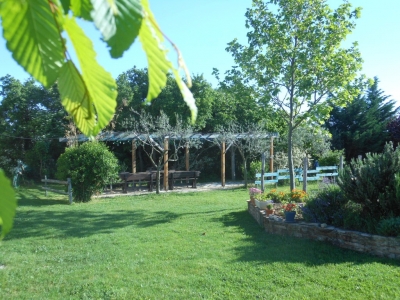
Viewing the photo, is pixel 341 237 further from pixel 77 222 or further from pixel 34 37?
pixel 34 37

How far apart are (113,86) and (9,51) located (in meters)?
0.11

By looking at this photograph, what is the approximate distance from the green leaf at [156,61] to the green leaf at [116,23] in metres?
0.06

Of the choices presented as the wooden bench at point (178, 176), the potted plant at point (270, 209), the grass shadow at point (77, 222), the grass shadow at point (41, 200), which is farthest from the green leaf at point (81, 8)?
the wooden bench at point (178, 176)

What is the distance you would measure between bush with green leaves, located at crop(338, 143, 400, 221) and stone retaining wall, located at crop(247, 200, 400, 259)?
1.82 feet

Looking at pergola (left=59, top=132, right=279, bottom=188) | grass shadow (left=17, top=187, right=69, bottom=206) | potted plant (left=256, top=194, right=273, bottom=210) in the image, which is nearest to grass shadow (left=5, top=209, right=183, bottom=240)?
grass shadow (left=17, top=187, right=69, bottom=206)

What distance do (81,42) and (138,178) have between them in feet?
49.0

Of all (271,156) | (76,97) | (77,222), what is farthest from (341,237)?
(271,156)

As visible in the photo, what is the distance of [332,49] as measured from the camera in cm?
948

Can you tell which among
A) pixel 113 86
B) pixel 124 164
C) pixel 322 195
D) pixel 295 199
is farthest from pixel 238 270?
pixel 124 164

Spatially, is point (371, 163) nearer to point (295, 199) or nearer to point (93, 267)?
point (295, 199)

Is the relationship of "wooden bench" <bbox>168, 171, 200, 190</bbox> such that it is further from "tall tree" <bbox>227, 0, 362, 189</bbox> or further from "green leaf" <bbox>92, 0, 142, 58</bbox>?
"green leaf" <bbox>92, 0, 142, 58</bbox>

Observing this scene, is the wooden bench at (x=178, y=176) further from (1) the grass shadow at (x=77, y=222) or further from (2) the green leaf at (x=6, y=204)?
(2) the green leaf at (x=6, y=204)

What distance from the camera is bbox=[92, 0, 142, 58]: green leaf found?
0.32 meters

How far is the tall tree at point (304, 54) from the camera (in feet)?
30.9
